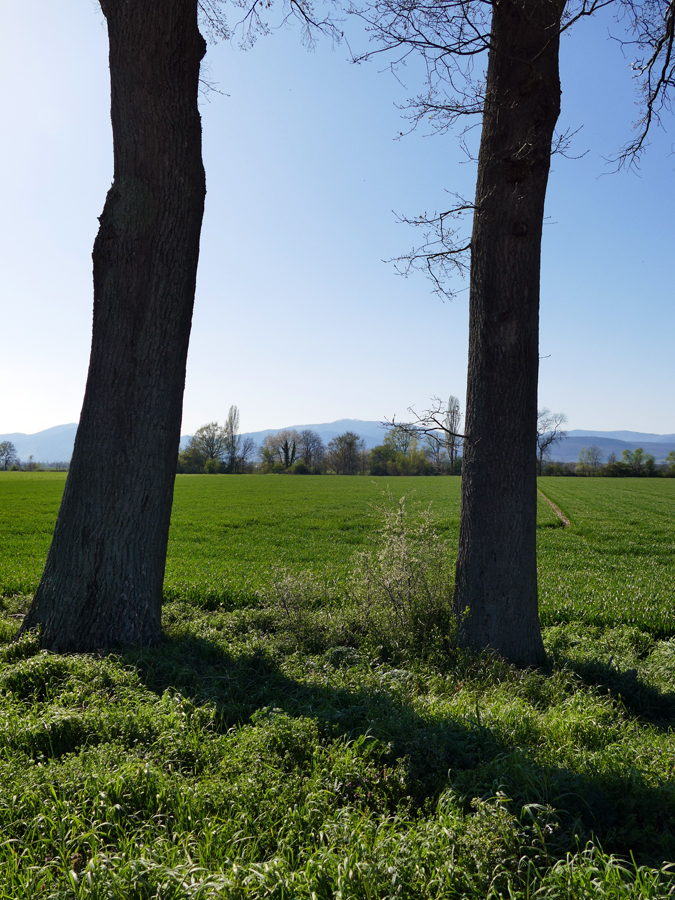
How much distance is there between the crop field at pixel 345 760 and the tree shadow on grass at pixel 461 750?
2 cm

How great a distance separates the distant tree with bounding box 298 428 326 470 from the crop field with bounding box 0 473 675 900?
83.8 meters

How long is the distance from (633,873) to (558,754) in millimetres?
1003

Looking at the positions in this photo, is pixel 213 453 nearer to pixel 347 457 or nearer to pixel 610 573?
pixel 347 457

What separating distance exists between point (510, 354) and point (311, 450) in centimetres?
9261

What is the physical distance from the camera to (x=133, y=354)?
5.53 meters

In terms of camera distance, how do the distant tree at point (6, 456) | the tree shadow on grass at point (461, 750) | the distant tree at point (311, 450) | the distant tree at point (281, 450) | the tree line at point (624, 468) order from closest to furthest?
the tree shadow on grass at point (461, 750), the tree line at point (624, 468), the distant tree at point (281, 450), the distant tree at point (311, 450), the distant tree at point (6, 456)

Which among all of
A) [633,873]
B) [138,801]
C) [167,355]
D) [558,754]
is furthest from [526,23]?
[138,801]

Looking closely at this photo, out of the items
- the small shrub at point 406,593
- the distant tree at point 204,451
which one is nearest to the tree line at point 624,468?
the distant tree at point 204,451

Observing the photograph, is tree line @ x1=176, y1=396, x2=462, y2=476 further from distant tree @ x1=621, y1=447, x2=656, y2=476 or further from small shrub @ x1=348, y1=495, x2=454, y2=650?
small shrub @ x1=348, y1=495, x2=454, y2=650

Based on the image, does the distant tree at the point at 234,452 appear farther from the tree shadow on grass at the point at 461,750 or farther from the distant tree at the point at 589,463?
the tree shadow on grass at the point at 461,750

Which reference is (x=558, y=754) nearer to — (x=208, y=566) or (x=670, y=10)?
(x=670, y=10)

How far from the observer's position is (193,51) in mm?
5770

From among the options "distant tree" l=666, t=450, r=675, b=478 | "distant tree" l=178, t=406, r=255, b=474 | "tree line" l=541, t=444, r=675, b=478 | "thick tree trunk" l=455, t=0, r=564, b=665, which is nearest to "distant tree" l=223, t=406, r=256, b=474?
"distant tree" l=178, t=406, r=255, b=474

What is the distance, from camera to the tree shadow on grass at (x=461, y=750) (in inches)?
106
